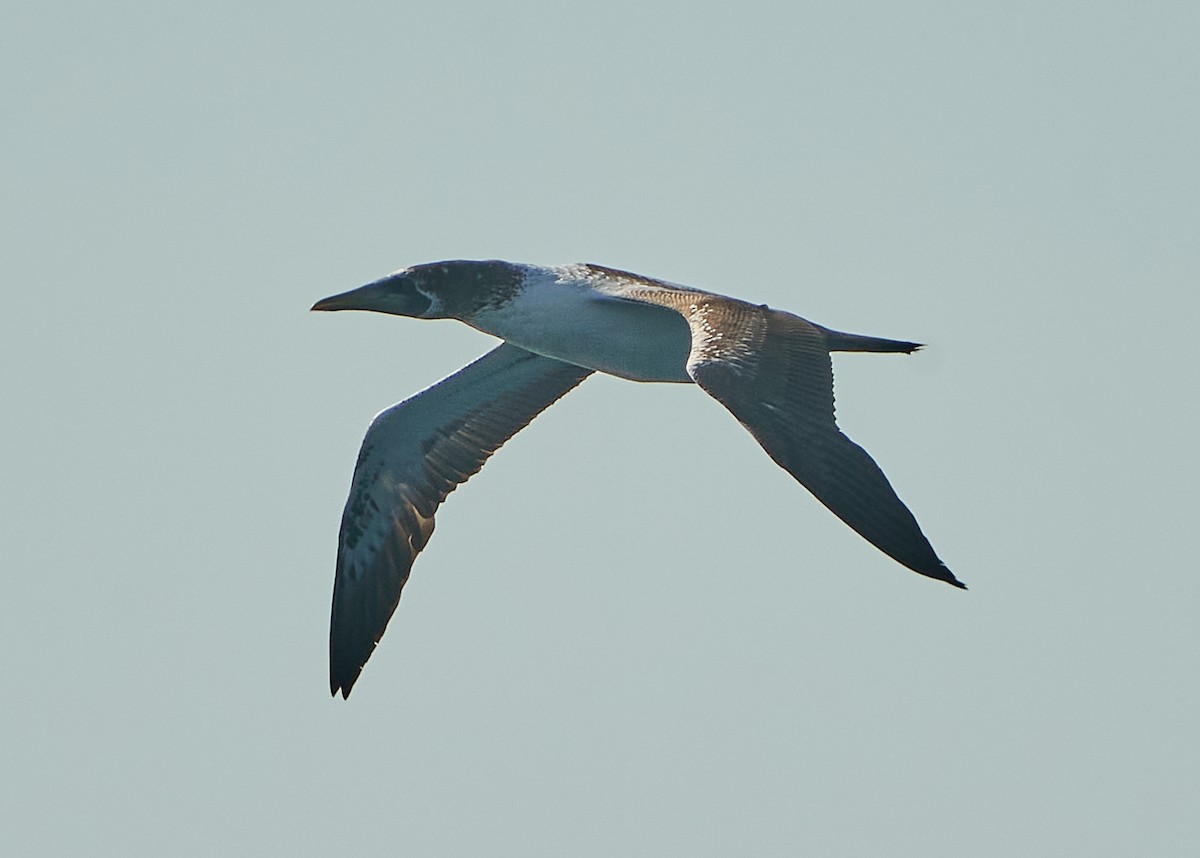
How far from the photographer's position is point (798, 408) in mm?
14344

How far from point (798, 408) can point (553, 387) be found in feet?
21.9

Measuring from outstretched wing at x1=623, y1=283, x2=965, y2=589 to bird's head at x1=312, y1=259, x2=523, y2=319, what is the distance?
8.11 feet

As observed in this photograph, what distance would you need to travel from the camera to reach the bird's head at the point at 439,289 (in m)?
18.1

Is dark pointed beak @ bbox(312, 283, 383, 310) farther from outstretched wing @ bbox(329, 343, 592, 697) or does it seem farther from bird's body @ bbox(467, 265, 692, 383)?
outstretched wing @ bbox(329, 343, 592, 697)

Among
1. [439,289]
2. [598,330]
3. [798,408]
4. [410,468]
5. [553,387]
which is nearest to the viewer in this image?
[798,408]

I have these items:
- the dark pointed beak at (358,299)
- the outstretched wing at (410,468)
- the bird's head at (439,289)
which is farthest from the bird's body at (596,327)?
the outstretched wing at (410,468)

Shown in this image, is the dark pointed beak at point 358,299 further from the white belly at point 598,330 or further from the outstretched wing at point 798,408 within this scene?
the outstretched wing at point 798,408

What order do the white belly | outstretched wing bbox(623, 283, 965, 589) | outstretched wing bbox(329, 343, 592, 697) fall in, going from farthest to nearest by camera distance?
1. outstretched wing bbox(329, 343, 592, 697)
2. the white belly
3. outstretched wing bbox(623, 283, 965, 589)

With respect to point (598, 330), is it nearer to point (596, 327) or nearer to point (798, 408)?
point (596, 327)

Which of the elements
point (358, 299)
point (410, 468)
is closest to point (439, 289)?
point (358, 299)

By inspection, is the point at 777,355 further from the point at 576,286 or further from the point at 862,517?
the point at 576,286

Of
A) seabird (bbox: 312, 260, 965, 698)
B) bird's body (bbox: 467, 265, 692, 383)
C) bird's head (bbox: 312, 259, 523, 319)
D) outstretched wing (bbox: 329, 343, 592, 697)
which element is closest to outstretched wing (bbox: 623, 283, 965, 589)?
seabird (bbox: 312, 260, 965, 698)

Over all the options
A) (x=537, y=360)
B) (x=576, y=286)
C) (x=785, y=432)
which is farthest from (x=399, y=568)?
(x=785, y=432)

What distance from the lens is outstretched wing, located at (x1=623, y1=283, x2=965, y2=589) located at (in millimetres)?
13273
